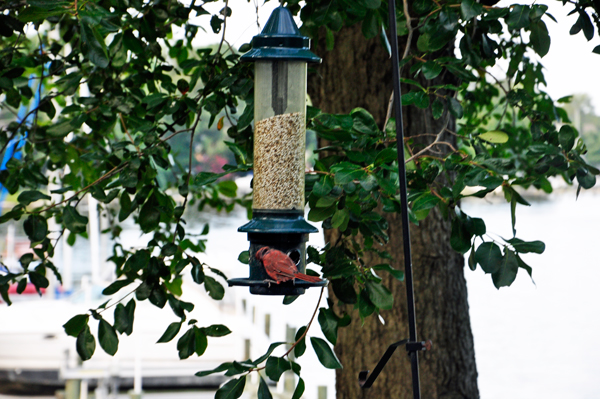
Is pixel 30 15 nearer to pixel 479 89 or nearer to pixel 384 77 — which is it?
pixel 384 77

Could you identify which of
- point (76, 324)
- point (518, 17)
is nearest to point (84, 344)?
point (76, 324)

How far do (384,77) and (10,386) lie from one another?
27.4ft

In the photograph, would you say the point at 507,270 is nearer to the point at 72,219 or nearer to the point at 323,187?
the point at 323,187

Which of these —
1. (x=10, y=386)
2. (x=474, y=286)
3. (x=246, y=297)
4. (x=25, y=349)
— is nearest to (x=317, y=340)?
(x=246, y=297)

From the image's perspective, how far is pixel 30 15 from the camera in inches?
42.2

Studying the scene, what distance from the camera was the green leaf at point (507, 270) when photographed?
4.10 feet

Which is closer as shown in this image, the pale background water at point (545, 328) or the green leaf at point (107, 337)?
the green leaf at point (107, 337)

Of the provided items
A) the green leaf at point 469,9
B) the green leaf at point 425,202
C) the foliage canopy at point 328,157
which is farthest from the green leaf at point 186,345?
the green leaf at point 469,9

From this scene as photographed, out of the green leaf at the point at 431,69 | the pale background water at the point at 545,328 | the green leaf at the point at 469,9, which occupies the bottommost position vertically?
the pale background water at the point at 545,328

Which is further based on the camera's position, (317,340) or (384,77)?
(384,77)

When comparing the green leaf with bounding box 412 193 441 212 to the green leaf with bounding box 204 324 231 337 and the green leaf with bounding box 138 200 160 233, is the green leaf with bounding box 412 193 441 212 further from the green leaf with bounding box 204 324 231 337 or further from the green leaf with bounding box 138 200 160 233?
the green leaf with bounding box 138 200 160 233

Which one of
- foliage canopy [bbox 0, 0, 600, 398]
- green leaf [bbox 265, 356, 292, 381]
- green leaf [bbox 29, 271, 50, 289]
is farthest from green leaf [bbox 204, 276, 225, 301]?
green leaf [bbox 29, 271, 50, 289]

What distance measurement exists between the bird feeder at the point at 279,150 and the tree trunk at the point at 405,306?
35.4 inches

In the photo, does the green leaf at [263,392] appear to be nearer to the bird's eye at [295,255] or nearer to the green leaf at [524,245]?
the bird's eye at [295,255]
